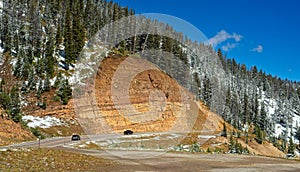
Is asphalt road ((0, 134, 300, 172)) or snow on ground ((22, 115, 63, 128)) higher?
snow on ground ((22, 115, 63, 128))

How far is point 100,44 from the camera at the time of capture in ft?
289

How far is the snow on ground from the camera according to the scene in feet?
159

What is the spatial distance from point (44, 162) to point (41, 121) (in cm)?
3239

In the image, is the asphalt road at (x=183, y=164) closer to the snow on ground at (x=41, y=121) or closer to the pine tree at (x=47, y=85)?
the snow on ground at (x=41, y=121)

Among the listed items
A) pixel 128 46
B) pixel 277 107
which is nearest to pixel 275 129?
pixel 277 107

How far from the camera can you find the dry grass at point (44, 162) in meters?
17.4

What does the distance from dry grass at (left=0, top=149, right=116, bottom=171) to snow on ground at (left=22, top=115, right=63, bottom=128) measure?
27.2m

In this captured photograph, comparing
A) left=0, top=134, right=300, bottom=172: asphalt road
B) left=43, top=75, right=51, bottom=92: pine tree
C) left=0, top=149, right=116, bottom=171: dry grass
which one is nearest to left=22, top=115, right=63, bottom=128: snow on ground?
left=43, top=75, right=51, bottom=92: pine tree

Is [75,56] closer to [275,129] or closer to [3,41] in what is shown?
[3,41]

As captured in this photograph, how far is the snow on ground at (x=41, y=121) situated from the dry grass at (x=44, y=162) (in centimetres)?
2720

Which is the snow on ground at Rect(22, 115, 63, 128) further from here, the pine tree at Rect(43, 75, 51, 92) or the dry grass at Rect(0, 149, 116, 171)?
the dry grass at Rect(0, 149, 116, 171)

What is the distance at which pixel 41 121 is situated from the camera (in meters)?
50.1

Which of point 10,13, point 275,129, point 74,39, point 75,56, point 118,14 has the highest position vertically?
point 118,14

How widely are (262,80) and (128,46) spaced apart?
119 meters
